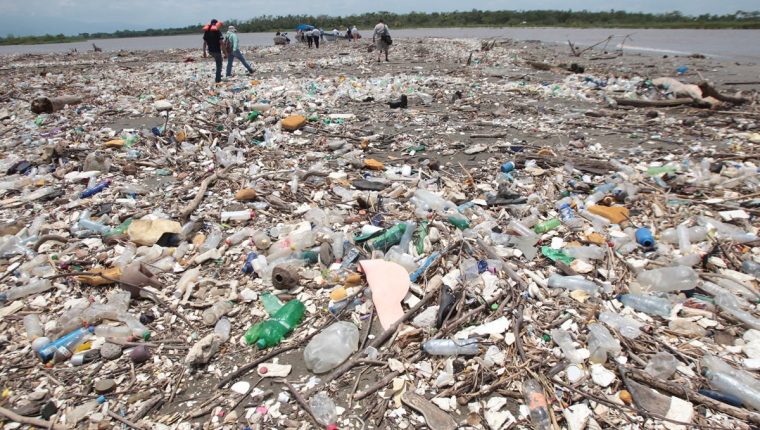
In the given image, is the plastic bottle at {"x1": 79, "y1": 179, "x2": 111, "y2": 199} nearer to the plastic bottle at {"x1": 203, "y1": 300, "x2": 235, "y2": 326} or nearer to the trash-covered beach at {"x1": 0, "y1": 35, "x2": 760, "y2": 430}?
the trash-covered beach at {"x1": 0, "y1": 35, "x2": 760, "y2": 430}

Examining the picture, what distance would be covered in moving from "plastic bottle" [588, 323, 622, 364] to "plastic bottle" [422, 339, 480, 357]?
2.11 feet

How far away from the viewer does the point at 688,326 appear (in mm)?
2273

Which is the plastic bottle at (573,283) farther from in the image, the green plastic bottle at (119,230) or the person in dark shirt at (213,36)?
the person in dark shirt at (213,36)

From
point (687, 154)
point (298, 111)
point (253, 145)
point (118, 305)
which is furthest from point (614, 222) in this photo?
point (298, 111)

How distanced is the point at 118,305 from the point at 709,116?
349 inches

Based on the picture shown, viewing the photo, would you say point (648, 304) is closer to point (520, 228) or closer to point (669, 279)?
point (669, 279)

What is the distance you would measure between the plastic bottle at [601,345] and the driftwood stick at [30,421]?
2.86m

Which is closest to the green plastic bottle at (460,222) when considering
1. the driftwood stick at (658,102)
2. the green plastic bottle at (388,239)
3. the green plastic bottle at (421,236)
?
the green plastic bottle at (421,236)

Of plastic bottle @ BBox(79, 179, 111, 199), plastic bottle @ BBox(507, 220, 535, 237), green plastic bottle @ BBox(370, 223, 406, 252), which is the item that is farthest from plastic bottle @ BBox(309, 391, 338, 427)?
plastic bottle @ BBox(79, 179, 111, 199)

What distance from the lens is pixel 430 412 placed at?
192 cm

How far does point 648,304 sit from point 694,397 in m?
0.69

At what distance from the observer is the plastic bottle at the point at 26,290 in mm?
2824

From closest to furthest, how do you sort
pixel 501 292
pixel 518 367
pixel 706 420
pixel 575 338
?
pixel 706 420
pixel 518 367
pixel 575 338
pixel 501 292

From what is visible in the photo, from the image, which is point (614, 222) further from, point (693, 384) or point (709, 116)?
point (709, 116)
